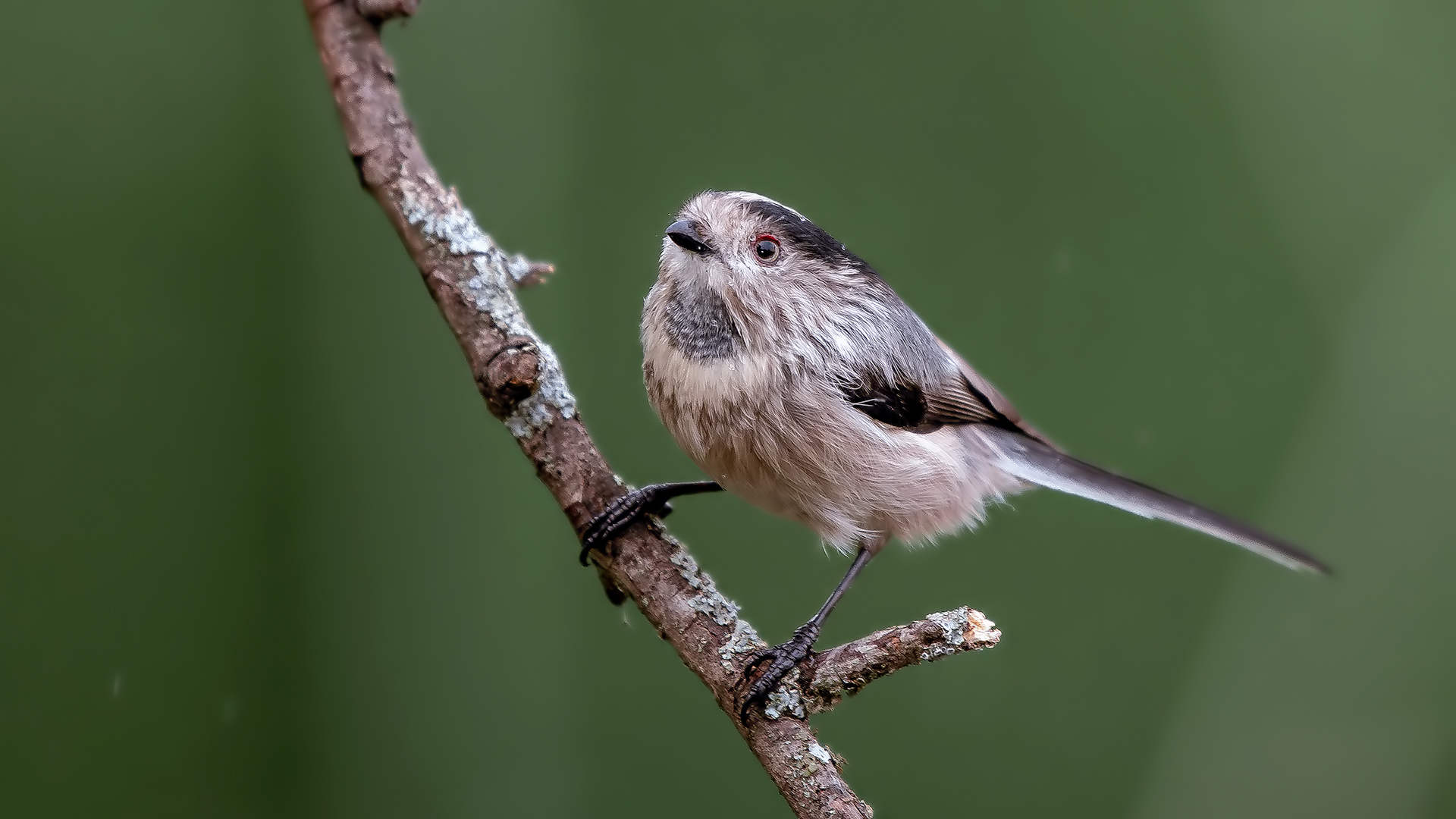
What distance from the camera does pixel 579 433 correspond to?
1606 mm

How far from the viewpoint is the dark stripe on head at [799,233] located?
165 centimetres

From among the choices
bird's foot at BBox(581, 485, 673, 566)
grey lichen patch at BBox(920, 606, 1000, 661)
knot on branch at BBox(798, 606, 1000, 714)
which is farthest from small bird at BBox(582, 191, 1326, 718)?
grey lichen patch at BBox(920, 606, 1000, 661)

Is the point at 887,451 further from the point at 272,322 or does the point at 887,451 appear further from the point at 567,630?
the point at 272,322

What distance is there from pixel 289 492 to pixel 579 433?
1181 millimetres

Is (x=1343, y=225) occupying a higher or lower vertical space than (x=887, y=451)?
higher

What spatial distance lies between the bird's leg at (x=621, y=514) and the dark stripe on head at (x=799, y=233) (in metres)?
0.44

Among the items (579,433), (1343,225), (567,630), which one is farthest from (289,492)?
(1343,225)


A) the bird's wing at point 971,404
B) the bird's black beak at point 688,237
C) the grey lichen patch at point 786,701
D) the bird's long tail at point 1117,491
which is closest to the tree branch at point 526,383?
the grey lichen patch at point 786,701

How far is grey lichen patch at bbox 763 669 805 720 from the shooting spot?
1376 millimetres

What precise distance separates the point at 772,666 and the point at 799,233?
678 mm

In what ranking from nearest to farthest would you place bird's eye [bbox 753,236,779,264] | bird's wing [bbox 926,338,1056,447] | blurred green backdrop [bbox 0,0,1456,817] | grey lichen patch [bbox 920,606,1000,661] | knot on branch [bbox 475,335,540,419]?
grey lichen patch [bbox 920,606,1000,661]
knot on branch [bbox 475,335,540,419]
bird's eye [bbox 753,236,779,264]
bird's wing [bbox 926,338,1056,447]
blurred green backdrop [bbox 0,0,1456,817]

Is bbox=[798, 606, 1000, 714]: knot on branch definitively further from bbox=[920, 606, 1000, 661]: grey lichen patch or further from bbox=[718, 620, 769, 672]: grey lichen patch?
bbox=[718, 620, 769, 672]: grey lichen patch

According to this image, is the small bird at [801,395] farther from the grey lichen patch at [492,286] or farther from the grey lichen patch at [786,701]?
the grey lichen patch at [492,286]

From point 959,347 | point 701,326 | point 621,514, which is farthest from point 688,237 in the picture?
point 959,347
